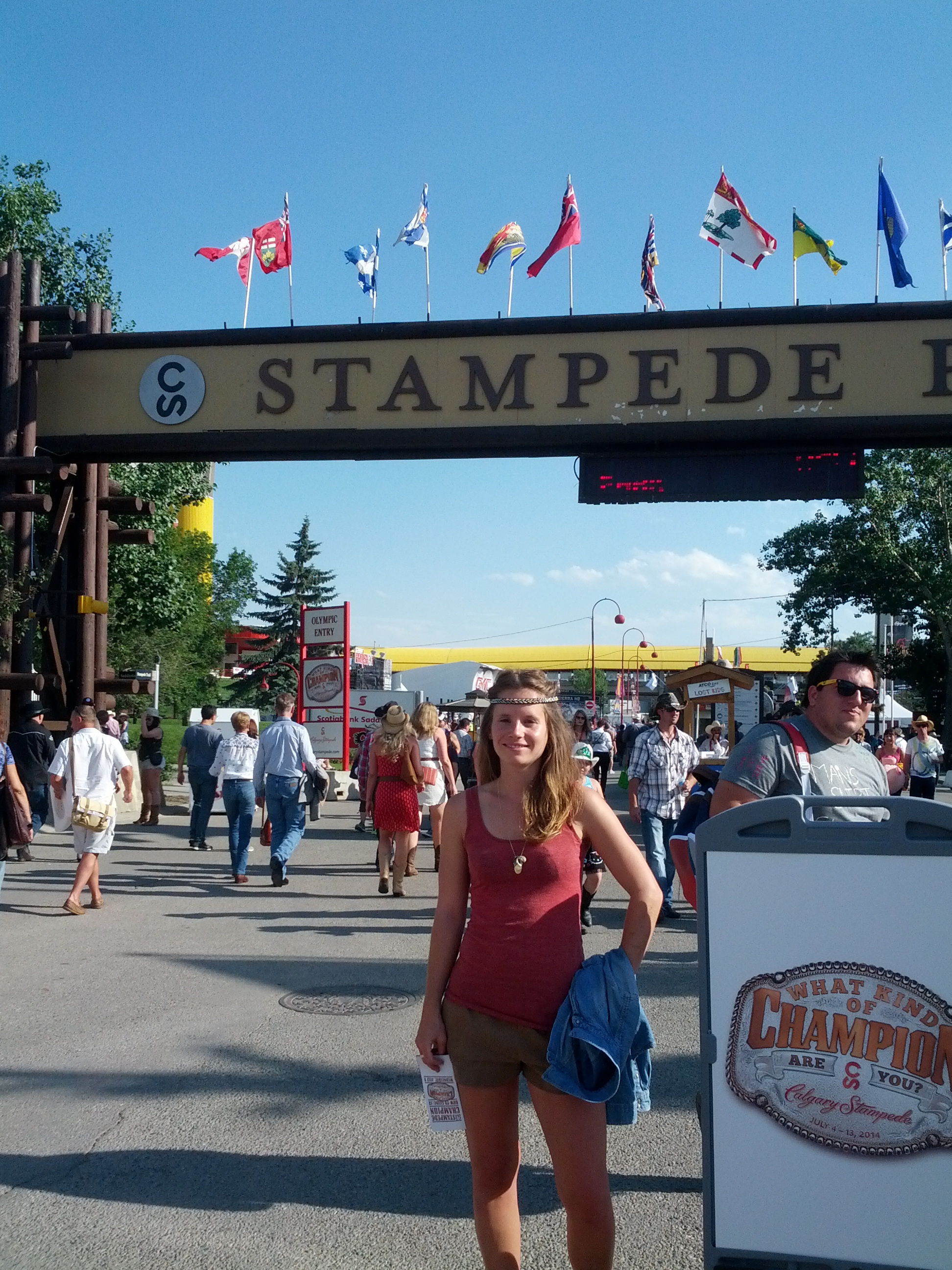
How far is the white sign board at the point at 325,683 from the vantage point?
19141 mm

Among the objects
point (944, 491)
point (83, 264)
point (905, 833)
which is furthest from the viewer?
point (944, 491)

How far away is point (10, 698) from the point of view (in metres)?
15.5

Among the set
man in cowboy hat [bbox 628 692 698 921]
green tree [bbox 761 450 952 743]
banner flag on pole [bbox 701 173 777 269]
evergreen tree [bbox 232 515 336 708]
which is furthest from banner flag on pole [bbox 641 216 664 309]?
evergreen tree [bbox 232 515 336 708]

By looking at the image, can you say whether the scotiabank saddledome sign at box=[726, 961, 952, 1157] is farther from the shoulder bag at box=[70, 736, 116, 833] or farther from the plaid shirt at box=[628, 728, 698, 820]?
the shoulder bag at box=[70, 736, 116, 833]

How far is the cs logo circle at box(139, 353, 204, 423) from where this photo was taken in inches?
594

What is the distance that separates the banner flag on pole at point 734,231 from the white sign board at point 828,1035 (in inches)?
553

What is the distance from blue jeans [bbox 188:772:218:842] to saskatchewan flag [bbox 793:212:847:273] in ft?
33.2

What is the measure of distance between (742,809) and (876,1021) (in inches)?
22.7

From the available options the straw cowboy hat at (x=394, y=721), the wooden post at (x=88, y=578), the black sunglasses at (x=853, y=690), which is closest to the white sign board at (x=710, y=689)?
the wooden post at (x=88, y=578)

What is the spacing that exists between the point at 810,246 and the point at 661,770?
8654 mm

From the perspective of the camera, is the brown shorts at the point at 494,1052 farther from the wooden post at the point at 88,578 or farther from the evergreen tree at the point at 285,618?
the evergreen tree at the point at 285,618

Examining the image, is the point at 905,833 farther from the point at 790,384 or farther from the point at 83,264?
the point at 83,264

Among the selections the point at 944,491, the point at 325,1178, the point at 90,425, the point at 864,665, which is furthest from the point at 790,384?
the point at 944,491

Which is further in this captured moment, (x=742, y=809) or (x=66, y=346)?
(x=66, y=346)
